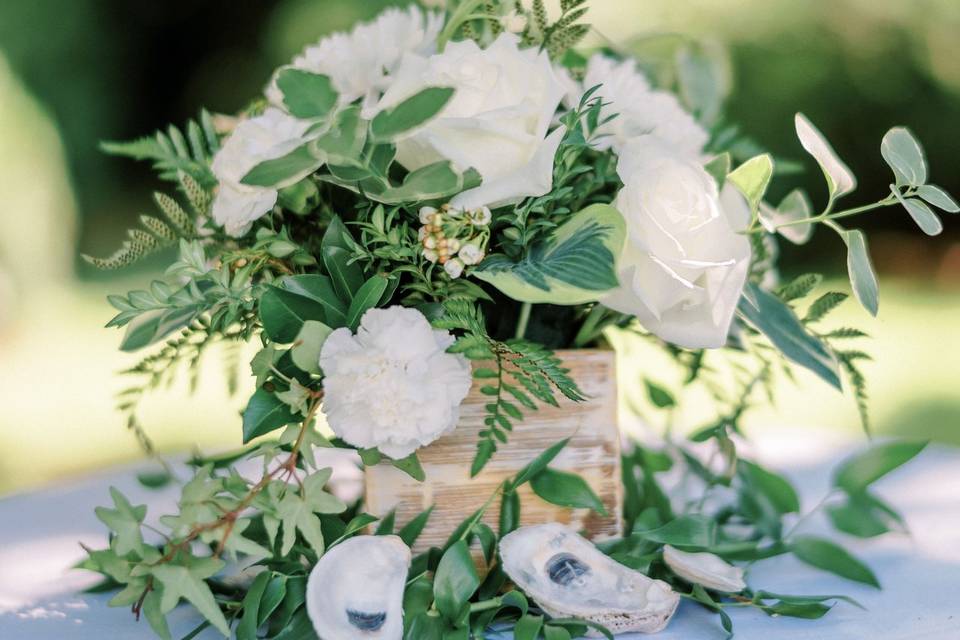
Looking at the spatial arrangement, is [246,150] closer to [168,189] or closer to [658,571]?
[658,571]

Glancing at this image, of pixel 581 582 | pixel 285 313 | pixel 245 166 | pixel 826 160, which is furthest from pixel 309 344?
pixel 826 160

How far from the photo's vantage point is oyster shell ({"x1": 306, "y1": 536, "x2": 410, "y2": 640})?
1.96ft

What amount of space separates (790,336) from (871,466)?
0.20 meters

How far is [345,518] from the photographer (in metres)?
0.79

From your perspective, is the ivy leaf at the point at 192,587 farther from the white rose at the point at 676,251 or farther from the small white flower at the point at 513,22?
the small white flower at the point at 513,22

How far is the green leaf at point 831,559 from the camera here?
741mm

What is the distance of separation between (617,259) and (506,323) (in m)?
0.18

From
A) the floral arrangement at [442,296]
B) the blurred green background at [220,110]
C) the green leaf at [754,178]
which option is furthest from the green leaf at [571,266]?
the blurred green background at [220,110]

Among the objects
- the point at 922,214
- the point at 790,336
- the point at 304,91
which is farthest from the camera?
the point at 790,336

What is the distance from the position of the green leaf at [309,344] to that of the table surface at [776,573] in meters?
0.20

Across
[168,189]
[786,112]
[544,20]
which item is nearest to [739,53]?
[786,112]

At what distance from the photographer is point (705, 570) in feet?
2.20

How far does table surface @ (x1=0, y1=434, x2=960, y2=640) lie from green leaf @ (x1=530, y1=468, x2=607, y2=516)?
10cm

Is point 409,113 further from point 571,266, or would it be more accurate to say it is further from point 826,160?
point 826,160
